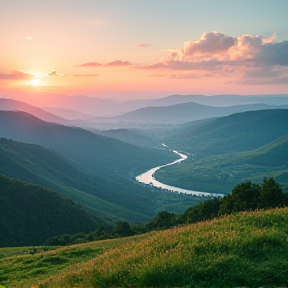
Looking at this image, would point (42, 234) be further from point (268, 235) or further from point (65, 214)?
point (268, 235)

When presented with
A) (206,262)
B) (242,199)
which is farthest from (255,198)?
(206,262)

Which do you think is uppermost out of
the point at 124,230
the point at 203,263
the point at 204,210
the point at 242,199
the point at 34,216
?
the point at 203,263

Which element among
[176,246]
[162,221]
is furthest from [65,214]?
[176,246]

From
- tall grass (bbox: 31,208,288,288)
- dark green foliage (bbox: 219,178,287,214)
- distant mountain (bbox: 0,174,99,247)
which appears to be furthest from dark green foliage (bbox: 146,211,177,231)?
distant mountain (bbox: 0,174,99,247)

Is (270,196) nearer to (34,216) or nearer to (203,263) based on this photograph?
(203,263)

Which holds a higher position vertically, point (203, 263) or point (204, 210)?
point (203, 263)

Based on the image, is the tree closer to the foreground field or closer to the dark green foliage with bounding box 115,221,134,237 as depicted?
the foreground field
